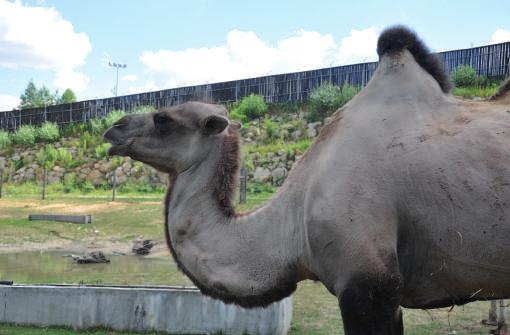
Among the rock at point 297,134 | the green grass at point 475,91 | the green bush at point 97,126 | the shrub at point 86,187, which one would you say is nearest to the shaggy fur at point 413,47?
the green grass at point 475,91

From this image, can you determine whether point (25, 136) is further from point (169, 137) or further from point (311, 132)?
point (169, 137)

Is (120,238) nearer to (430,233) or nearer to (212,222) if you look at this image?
(212,222)

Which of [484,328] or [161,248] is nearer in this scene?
[484,328]

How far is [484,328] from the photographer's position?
877cm

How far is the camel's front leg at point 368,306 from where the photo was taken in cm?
377

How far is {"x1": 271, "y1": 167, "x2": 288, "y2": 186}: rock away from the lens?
28066 mm

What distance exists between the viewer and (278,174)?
93.0 feet

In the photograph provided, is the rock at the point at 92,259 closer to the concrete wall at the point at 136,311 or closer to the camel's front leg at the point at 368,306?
the concrete wall at the point at 136,311

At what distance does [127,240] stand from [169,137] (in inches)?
597

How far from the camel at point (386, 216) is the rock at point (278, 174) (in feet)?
75.9

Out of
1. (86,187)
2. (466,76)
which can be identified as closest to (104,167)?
(86,187)

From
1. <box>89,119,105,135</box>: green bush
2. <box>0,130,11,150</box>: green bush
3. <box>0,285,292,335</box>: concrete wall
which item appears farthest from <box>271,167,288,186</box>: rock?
<box>0,130,11,150</box>: green bush

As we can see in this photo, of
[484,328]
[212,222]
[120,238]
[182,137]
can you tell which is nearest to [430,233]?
[212,222]

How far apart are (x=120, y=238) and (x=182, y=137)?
15609 millimetres
